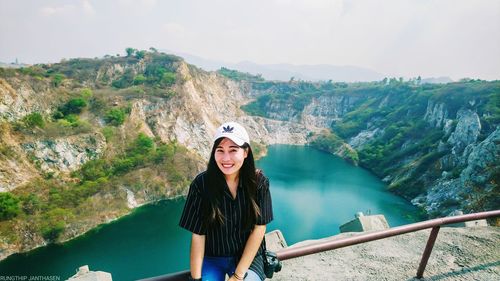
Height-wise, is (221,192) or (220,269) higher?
(221,192)

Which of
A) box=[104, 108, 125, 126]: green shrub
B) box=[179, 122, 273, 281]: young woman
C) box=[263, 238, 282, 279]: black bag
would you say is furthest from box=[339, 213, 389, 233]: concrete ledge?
box=[104, 108, 125, 126]: green shrub

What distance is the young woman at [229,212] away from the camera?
3.14 meters

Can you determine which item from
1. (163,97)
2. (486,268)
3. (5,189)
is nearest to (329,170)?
(163,97)

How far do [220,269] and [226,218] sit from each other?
531 mm

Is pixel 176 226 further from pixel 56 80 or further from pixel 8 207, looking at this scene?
pixel 56 80

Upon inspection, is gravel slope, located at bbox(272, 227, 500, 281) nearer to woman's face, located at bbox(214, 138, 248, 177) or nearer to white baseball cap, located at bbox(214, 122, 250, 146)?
woman's face, located at bbox(214, 138, 248, 177)

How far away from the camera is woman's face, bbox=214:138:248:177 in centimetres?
325

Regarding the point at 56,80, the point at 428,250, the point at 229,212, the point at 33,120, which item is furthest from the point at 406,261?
the point at 56,80

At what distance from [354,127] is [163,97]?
231ft

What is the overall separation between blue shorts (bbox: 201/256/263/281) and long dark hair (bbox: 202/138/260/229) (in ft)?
1.28

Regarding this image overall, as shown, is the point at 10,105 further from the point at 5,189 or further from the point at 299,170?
the point at 299,170

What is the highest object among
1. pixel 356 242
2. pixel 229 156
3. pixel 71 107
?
pixel 229 156

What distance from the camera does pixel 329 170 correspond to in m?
89.0

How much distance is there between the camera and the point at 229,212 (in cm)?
325
